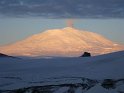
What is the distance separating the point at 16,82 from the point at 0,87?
73 cm

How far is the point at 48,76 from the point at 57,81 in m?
1.03

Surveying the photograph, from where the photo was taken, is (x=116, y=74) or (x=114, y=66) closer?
(x=116, y=74)

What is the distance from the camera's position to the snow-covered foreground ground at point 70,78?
12750mm

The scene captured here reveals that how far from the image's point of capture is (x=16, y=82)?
13812 millimetres

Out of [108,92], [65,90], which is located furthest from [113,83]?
[65,90]

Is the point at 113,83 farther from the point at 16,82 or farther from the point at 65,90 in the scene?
the point at 16,82

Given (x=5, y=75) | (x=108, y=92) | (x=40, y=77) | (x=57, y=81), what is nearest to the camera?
(x=108, y=92)

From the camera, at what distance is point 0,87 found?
13.4 m

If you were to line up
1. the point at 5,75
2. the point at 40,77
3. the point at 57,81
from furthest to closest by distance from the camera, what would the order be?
the point at 5,75 → the point at 40,77 → the point at 57,81

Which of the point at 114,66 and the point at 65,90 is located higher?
the point at 114,66

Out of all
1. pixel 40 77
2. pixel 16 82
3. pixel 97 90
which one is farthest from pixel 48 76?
pixel 97 90

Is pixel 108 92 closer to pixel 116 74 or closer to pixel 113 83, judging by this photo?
pixel 113 83

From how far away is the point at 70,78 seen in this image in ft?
44.2

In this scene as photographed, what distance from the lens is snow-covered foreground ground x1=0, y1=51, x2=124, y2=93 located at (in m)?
12.8
